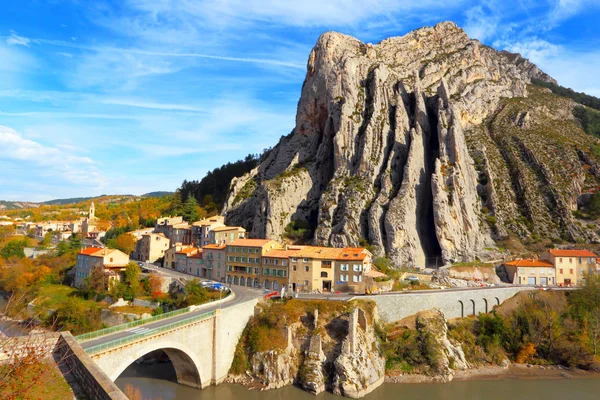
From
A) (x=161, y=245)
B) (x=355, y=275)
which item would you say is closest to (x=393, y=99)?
(x=355, y=275)

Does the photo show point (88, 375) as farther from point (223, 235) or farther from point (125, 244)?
point (125, 244)

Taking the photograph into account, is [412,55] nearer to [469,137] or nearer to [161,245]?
[469,137]

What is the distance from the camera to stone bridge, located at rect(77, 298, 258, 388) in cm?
2612

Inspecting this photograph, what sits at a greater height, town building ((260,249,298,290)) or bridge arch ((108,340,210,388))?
town building ((260,249,298,290))

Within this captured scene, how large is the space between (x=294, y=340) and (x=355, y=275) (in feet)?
39.8

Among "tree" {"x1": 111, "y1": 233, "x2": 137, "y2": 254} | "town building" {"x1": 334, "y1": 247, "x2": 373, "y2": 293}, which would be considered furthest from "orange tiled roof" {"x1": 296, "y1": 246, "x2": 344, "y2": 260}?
"tree" {"x1": 111, "y1": 233, "x2": 137, "y2": 254}

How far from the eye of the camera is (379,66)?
81438 mm

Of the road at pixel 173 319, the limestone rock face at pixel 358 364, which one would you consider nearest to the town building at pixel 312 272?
the road at pixel 173 319

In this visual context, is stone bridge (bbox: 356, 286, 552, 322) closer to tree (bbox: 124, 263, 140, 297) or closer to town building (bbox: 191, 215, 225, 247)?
tree (bbox: 124, 263, 140, 297)

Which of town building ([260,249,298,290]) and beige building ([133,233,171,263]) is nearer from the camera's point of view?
town building ([260,249,298,290])

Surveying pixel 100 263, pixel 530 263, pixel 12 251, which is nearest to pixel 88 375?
pixel 100 263

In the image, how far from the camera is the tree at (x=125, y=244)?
71062mm

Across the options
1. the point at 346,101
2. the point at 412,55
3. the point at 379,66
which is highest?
the point at 412,55

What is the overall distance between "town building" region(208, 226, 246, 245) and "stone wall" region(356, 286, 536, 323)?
94.1 ft
